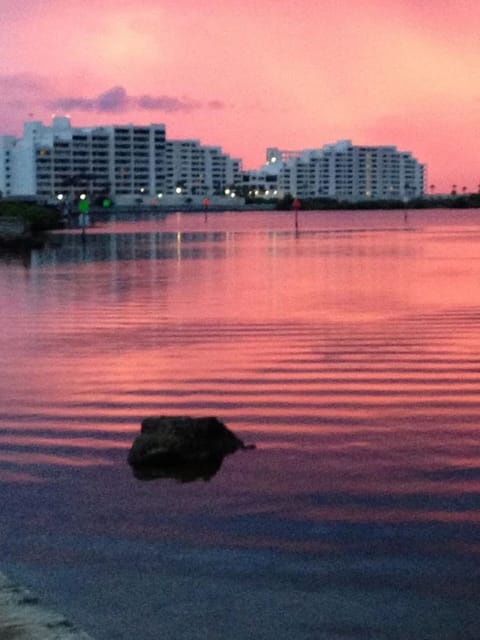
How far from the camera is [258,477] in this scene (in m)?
9.72

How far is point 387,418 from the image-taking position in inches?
461

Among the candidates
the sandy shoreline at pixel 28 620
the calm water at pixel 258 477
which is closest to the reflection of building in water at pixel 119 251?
the calm water at pixel 258 477

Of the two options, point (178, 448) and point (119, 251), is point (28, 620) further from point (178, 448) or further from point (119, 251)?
point (119, 251)

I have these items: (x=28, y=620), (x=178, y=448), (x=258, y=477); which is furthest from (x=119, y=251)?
(x=28, y=620)

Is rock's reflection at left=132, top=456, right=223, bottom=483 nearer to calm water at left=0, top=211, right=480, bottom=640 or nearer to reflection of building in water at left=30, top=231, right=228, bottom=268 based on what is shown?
calm water at left=0, top=211, right=480, bottom=640

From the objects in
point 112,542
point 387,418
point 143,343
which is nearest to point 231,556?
point 112,542

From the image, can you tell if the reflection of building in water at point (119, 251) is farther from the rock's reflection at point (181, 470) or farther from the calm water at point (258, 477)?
the rock's reflection at point (181, 470)

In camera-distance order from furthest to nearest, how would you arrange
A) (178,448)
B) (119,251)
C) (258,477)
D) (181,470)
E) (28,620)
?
(119,251) < (178,448) < (181,470) < (258,477) < (28,620)

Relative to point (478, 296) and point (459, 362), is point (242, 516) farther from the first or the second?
point (478, 296)

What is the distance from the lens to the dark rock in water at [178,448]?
32.9 feet

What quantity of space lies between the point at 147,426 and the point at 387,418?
8.19 ft

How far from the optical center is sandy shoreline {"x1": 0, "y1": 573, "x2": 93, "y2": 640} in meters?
5.54

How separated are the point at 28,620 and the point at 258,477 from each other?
406 centimetres

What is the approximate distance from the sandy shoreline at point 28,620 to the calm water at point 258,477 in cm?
52
